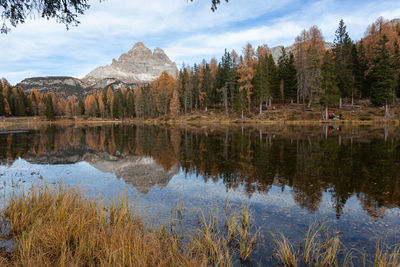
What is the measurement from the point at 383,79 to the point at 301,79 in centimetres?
1729

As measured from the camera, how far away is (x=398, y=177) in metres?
11.9

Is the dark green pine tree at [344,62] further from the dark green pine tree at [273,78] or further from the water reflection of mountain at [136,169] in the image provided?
the water reflection of mountain at [136,169]

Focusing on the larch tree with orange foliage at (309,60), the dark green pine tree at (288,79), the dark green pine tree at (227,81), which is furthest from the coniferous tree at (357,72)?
the dark green pine tree at (227,81)

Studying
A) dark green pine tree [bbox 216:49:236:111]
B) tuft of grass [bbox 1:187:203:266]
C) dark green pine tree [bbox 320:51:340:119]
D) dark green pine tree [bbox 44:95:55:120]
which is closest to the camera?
tuft of grass [bbox 1:187:203:266]

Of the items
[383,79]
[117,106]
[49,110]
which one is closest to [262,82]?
[383,79]

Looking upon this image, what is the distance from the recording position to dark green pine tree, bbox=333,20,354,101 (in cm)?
5738

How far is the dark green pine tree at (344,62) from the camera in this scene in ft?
188

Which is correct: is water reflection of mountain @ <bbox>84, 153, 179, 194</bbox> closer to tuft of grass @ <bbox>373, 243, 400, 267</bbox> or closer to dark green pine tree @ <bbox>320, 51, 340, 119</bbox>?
tuft of grass @ <bbox>373, 243, 400, 267</bbox>

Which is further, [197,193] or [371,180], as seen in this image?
[371,180]

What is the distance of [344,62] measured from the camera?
58.5m

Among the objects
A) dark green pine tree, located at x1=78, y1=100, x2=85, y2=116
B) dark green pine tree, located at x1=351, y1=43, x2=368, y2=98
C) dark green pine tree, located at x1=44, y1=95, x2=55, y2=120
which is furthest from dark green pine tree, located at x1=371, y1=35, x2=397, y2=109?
dark green pine tree, located at x1=78, y1=100, x2=85, y2=116

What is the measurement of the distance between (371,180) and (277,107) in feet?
183

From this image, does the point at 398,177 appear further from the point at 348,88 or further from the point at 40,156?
the point at 348,88

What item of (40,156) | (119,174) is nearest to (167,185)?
(119,174)
